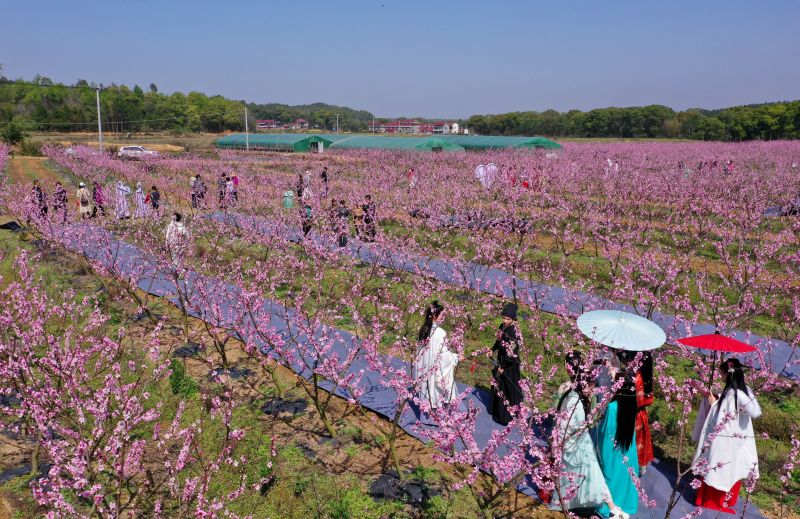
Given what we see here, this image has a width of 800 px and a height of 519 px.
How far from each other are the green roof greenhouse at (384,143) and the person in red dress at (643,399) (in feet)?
130

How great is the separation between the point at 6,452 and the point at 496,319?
7.79 m

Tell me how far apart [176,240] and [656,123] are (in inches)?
3516

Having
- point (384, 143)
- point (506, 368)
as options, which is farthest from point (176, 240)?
point (384, 143)

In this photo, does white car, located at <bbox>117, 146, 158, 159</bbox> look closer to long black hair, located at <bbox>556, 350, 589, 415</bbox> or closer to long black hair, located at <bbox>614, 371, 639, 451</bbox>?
long black hair, located at <bbox>556, 350, 589, 415</bbox>

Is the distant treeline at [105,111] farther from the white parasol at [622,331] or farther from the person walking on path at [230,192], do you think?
the white parasol at [622,331]

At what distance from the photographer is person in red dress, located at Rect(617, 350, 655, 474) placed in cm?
540

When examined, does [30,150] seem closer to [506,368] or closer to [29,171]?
[29,171]

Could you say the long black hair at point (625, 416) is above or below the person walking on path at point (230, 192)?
below

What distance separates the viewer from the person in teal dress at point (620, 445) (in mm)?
5195

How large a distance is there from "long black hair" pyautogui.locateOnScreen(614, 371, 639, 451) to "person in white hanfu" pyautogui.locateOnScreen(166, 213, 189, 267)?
7.29 m

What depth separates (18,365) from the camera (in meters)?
5.72

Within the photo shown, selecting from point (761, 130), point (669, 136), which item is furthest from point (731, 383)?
point (669, 136)

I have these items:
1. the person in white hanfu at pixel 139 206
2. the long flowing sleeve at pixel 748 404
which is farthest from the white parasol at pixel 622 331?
the person in white hanfu at pixel 139 206

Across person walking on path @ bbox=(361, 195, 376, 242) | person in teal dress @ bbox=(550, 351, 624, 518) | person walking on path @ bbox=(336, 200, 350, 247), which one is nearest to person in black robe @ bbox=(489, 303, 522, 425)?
person in teal dress @ bbox=(550, 351, 624, 518)
